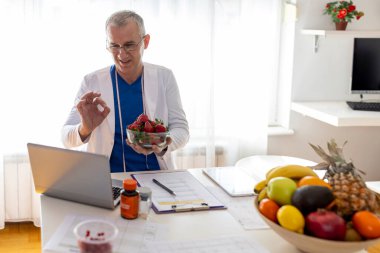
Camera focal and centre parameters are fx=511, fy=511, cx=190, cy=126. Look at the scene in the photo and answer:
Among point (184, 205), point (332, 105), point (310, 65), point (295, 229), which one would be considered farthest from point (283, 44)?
point (295, 229)

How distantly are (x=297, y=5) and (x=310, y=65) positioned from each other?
→ 16.1 inches

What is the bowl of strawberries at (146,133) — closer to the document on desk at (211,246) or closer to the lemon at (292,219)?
the document on desk at (211,246)

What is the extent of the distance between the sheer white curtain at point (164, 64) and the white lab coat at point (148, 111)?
0.72m

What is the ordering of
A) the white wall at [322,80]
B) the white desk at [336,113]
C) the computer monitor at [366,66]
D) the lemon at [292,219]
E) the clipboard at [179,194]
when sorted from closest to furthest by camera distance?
the lemon at [292,219] → the clipboard at [179,194] → the white desk at [336,113] → the computer monitor at [366,66] → the white wall at [322,80]

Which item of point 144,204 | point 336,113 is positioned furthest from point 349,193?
point 336,113

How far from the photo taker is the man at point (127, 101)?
220cm

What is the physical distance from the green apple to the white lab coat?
89 centimetres

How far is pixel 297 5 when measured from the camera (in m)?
3.30

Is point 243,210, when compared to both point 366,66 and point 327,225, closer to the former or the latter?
point 327,225

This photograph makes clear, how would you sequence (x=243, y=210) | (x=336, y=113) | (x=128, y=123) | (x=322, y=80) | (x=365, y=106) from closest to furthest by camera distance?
(x=243, y=210) < (x=128, y=123) < (x=336, y=113) < (x=365, y=106) < (x=322, y=80)

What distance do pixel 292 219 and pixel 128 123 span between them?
1.19 metres

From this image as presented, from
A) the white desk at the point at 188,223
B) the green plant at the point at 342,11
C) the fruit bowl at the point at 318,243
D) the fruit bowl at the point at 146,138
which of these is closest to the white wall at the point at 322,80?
the green plant at the point at 342,11

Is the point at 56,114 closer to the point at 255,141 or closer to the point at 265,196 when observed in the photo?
the point at 255,141

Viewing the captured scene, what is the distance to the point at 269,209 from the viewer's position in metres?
1.35
